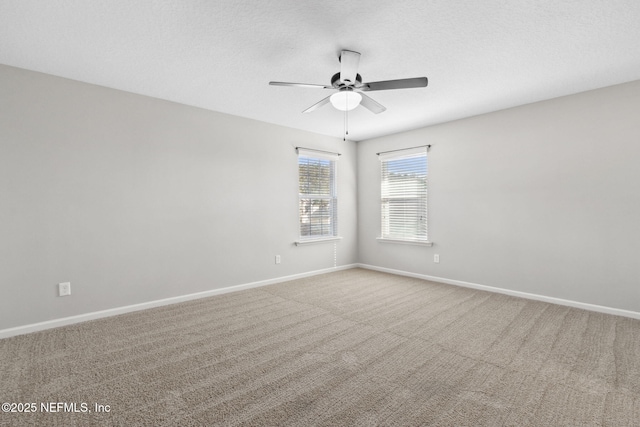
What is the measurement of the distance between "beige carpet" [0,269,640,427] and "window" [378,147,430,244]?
5.81 ft

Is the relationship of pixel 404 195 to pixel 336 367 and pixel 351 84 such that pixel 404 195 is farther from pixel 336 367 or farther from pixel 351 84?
Answer: pixel 336 367

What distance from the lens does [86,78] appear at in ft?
9.69

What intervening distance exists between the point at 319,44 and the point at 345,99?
0.47m

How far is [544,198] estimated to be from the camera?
11.8 ft

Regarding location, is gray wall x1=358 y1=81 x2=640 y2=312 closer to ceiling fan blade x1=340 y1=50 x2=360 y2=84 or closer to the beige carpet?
the beige carpet

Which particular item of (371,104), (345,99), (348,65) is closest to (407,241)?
(371,104)

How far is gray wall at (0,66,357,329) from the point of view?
2736 mm

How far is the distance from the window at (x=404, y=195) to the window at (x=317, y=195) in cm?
90

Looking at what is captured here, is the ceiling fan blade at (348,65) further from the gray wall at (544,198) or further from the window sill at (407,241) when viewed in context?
the window sill at (407,241)

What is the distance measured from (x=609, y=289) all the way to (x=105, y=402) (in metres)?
4.69

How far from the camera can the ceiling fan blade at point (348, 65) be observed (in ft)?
7.75

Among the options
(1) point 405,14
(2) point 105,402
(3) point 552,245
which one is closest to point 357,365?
(2) point 105,402

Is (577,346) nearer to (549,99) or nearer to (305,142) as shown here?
(549,99)

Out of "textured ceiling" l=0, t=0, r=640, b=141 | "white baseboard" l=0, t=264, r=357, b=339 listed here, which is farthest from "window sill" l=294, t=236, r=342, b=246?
"textured ceiling" l=0, t=0, r=640, b=141
